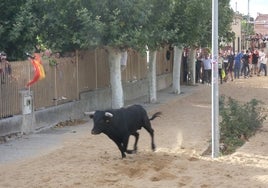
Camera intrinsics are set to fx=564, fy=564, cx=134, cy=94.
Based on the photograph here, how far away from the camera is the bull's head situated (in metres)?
9.30

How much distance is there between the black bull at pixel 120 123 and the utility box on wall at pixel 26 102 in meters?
3.78

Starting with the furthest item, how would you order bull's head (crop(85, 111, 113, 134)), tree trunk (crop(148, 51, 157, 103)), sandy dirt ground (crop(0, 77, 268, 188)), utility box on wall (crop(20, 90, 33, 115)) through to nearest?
tree trunk (crop(148, 51, 157, 103)) < utility box on wall (crop(20, 90, 33, 115)) < bull's head (crop(85, 111, 113, 134)) < sandy dirt ground (crop(0, 77, 268, 188))

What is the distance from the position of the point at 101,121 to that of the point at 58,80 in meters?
6.27

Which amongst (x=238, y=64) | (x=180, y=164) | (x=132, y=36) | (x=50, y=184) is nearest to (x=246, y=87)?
(x=238, y=64)

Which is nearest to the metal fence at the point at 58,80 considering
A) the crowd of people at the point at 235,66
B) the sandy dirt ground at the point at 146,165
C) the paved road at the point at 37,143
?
the paved road at the point at 37,143

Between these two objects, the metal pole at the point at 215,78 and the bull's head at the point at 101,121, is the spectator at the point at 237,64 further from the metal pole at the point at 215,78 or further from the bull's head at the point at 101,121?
the bull's head at the point at 101,121

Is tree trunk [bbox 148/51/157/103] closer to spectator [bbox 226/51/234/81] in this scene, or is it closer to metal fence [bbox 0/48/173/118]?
metal fence [bbox 0/48/173/118]

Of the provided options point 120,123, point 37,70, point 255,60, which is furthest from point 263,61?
point 120,123

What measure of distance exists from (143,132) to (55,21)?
388cm

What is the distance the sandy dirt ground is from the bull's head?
0.58m

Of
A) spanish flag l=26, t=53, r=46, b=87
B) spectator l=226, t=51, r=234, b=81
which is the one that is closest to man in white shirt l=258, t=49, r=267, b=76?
spectator l=226, t=51, r=234, b=81

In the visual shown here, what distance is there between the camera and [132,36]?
584 inches

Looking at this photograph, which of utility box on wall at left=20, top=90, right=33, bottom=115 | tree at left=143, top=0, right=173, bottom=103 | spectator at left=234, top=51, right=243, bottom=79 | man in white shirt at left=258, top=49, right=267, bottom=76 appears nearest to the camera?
utility box on wall at left=20, top=90, right=33, bottom=115

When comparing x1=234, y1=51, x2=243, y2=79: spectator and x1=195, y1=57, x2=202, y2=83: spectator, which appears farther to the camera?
x1=234, y1=51, x2=243, y2=79: spectator
